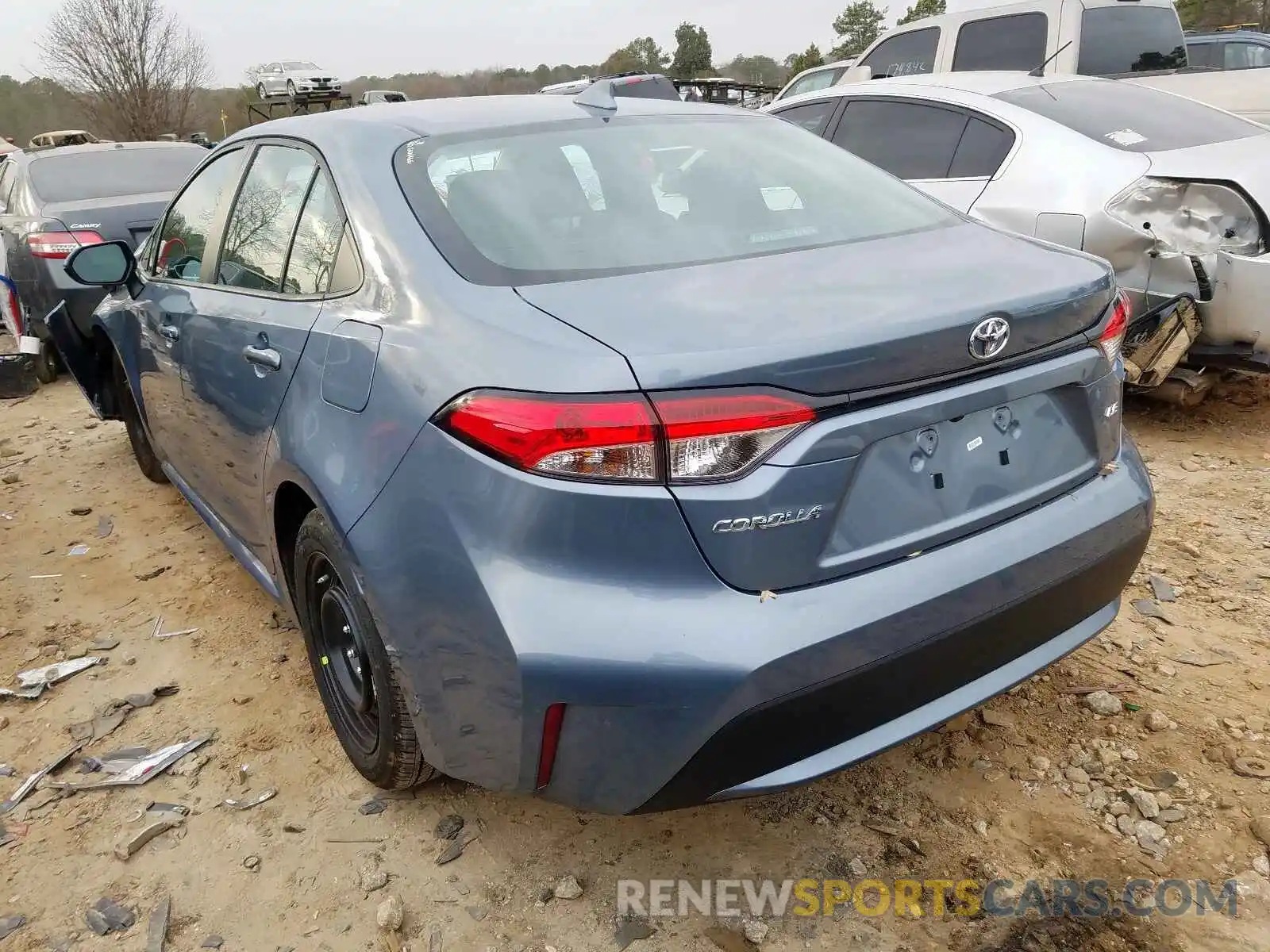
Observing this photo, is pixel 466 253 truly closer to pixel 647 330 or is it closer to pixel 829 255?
pixel 647 330

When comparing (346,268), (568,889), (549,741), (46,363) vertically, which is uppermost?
(346,268)

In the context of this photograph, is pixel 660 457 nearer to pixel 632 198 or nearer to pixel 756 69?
pixel 632 198

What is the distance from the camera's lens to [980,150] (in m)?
4.69

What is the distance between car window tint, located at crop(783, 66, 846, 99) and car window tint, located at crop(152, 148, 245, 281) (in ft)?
31.0

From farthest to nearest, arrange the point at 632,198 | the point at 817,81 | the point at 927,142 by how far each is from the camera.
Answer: the point at 817,81, the point at 927,142, the point at 632,198

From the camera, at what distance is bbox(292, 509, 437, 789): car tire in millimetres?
2043

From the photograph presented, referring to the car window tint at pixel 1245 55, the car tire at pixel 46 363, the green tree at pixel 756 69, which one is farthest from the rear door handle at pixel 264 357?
the green tree at pixel 756 69

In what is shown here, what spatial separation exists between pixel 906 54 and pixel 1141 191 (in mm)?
4815

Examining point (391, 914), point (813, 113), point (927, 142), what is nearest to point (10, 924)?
point (391, 914)

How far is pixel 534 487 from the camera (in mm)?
1591

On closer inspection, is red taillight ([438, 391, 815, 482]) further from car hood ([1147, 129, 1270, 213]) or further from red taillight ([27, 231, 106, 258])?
red taillight ([27, 231, 106, 258])

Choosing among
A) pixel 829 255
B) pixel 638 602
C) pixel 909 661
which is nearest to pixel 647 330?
pixel 638 602

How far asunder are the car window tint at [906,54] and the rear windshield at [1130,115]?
3.16 metres

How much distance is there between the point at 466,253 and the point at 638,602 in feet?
2.79
